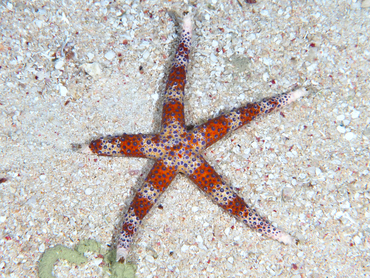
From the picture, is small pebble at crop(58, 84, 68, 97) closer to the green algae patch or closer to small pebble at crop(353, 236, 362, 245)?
the green algae patch

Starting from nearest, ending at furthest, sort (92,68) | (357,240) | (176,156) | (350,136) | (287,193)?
(176,156)
(357,240)
(287,193)
(350,136)
(92,68)

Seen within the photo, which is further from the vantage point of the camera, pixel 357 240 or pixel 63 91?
pixel 63 91

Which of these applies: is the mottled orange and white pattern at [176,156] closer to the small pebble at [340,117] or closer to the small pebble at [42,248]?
the small pebble at [42,248]

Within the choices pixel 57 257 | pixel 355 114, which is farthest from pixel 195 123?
pixel 57 257

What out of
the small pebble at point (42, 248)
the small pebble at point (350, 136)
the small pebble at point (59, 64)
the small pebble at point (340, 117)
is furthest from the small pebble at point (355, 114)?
the small pebble at point (42, 248)

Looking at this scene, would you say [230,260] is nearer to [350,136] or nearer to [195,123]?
[195,123]

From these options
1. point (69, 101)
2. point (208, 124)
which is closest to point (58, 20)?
point (69, 101)
